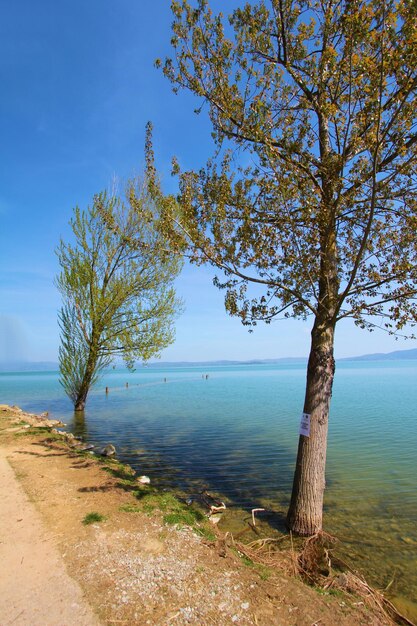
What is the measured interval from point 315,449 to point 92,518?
4865 millimetres

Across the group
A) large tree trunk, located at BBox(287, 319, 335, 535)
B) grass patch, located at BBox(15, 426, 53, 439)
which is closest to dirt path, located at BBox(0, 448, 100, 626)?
large tree trunk, located at BBox(287, 319, 335, 535)

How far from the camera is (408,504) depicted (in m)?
10.6

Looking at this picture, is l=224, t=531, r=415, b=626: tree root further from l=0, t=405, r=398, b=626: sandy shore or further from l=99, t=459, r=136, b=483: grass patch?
l=99, t=459, r=136, b=483: grass patch

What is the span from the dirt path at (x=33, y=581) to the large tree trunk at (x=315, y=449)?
4.94m

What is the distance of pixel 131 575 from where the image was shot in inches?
214

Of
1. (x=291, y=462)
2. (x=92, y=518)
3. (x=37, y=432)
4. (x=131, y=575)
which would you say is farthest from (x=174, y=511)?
(x=37, y=432)

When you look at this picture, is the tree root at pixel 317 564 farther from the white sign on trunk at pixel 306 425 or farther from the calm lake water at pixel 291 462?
the white sign on trunk at pixel 306 425

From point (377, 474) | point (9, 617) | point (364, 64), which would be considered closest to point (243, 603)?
point (9, 617)

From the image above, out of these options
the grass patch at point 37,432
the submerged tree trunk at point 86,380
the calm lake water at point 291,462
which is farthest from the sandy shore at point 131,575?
the submerged tree trunk at point 86,380

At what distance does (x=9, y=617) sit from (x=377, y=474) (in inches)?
485

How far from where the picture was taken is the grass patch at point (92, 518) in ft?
23.7

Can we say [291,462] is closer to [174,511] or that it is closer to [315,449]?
[315,449]

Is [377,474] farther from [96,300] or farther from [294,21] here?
[96,300]

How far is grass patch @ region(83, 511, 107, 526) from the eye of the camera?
7221 mm
